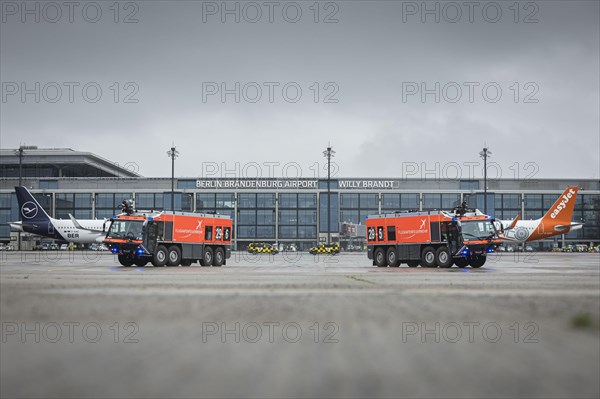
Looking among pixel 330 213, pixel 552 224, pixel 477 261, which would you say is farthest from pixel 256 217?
pixel 477 261

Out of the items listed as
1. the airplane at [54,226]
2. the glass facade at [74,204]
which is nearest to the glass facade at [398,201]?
the glass facade at [74,204]

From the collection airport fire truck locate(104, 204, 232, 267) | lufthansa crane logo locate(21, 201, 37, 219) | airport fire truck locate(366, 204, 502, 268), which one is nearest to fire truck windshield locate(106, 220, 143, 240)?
airport fire truck locate(104, 204, 232, 267)

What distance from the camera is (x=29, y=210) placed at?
202 feet

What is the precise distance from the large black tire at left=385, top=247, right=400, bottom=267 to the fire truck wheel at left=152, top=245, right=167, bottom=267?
1143 cm

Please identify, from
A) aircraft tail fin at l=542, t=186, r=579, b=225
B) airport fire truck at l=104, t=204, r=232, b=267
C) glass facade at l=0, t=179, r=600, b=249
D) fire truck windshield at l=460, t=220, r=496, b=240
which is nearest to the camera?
fire truck windshield at l=460, t=220, r=496, b=240

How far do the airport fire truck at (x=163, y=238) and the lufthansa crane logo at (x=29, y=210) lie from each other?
35257mm

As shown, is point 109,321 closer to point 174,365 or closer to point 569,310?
point 174,365

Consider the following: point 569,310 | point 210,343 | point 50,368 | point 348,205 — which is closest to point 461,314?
point 569,310

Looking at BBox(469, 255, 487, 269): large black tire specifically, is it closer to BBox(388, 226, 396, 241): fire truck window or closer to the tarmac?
BBox(388, 226, 396, 241): fire truck window

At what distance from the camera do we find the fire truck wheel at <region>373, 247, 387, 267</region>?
31.2 metres

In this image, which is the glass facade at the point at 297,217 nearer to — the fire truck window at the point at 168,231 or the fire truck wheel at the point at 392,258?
the fire truck wheel at the point at 392,258

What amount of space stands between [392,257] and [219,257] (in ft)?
30.2

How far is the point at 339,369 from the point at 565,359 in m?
1.31

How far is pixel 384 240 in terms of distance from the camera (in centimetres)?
3166
